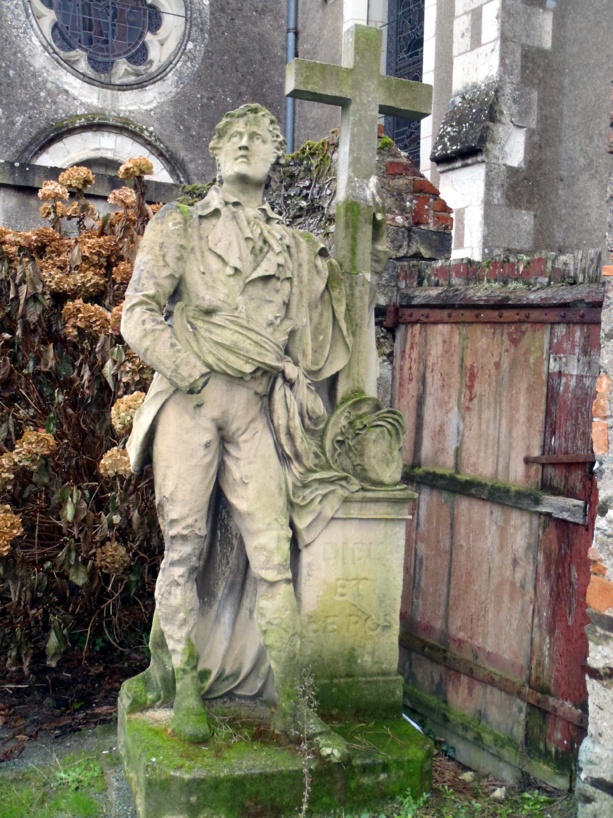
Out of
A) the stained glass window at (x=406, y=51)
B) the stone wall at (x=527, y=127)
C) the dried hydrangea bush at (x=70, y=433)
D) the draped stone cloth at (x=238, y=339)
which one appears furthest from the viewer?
the stained glass window at (x=406, y=51)

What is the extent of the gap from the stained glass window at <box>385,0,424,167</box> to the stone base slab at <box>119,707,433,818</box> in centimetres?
686

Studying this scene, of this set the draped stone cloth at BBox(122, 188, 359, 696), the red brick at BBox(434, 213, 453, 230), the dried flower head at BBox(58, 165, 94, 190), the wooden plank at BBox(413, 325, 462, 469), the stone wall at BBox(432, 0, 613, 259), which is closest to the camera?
the draped stone cloth at BBox(122, 188, 359, 696)

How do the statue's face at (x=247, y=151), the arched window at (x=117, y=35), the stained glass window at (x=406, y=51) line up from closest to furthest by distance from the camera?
the statue's face at (x=247, y=151), the stained glass window at (x=406, y=51), the arched window at (x=117, y=35)

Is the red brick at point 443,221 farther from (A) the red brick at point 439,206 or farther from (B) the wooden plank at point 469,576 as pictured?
(B) the wooden plank at point 469,576

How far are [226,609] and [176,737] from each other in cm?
52

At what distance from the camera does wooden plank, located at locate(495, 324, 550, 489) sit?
390 centimetres

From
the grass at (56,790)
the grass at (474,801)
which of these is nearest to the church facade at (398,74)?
the grass at (474,801)

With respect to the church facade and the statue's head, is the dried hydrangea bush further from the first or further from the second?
the church facade

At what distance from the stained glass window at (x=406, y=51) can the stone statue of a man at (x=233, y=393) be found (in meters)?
6.13

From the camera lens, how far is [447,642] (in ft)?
14.3

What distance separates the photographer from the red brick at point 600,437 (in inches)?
126

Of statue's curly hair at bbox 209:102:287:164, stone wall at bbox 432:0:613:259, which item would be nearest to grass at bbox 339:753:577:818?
statue's curly hair at bbox 209:102:287:164


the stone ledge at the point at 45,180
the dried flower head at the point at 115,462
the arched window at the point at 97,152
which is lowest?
the dried flower head at the point at 115,462

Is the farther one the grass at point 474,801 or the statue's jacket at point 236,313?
the grass at point 474,801
